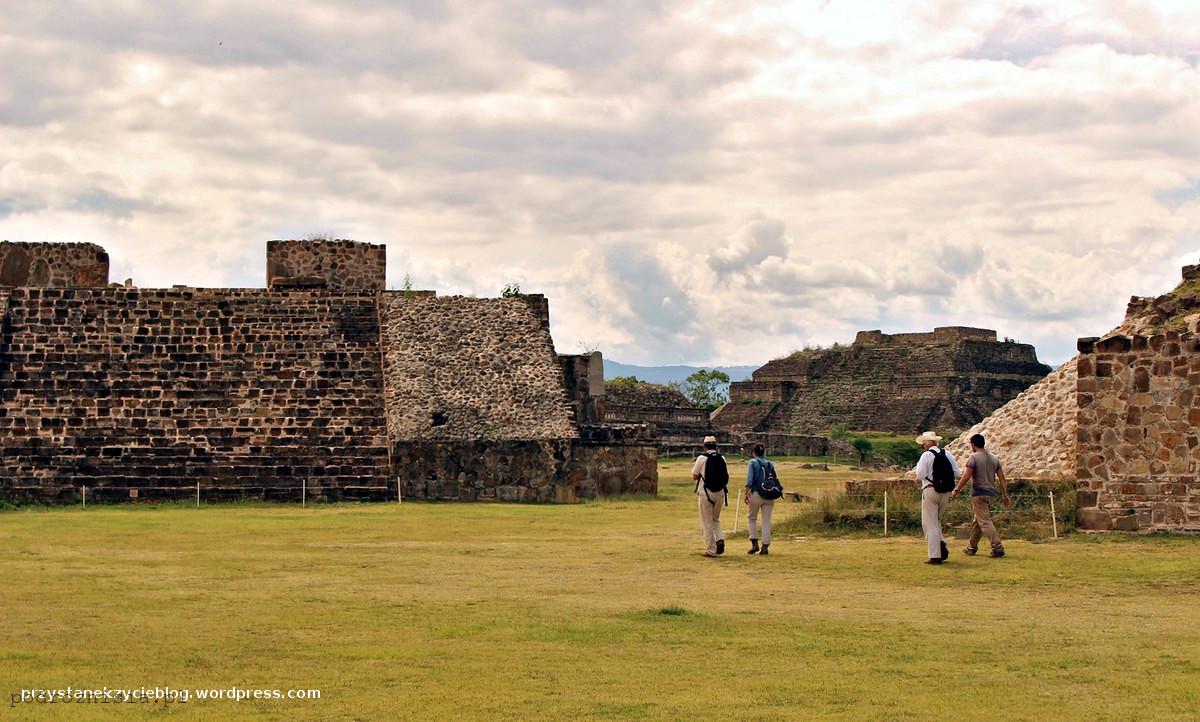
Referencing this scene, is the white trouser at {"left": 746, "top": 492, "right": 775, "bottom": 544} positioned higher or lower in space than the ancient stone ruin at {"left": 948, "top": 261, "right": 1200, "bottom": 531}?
lower

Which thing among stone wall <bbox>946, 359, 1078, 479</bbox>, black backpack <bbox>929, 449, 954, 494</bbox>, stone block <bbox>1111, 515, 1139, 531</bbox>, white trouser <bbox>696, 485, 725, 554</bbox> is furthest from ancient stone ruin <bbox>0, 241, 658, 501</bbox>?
black backpack <bbox>929, 449, 954, 494</bbox>

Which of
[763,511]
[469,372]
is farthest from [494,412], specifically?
[763,511]

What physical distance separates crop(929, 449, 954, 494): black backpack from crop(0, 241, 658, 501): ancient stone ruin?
45.3ft

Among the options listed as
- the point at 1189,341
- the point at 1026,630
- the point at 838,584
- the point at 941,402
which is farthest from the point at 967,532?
the point at 941,402

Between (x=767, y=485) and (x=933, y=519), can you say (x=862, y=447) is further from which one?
(x=933, y=519)

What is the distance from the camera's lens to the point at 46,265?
33.3m

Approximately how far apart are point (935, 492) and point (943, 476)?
0.62 ft

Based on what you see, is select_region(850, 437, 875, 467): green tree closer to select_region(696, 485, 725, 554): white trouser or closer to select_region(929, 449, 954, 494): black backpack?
select_region(696, 485, 725, 554): white trouser

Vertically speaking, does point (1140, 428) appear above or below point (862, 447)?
below

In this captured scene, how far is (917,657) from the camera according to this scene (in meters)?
10.0

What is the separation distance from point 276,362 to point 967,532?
633 inches

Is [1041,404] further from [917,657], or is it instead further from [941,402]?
[941,402]

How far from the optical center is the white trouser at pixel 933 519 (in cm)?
1573

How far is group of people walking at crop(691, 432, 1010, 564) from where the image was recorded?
52.3 ft
